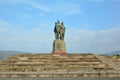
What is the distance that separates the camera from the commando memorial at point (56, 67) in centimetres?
2209

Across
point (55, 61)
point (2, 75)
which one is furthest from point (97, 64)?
point (2, 75)

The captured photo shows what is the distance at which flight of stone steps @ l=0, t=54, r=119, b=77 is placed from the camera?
77.4 feet

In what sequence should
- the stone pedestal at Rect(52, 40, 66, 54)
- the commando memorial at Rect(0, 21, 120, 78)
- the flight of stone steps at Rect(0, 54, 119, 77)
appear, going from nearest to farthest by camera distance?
the commando memorial at Rect(0, 21, 120, 78) < the flight of stone steps at Rect(0, 54, 119, 77) < the stone pedestal at Rect(52, 40, 66, 54)

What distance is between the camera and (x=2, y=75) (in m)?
22.3

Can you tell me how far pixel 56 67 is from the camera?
24422mm

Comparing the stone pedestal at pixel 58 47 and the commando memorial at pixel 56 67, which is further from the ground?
the stone pedestal at pixel 58 47

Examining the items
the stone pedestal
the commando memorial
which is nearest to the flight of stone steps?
the commando memorial

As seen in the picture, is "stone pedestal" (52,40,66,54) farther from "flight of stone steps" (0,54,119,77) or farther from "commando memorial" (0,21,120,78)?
"flight of stone steps" (0,54,119,77)

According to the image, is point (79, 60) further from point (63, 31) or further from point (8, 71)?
point (63, 31)

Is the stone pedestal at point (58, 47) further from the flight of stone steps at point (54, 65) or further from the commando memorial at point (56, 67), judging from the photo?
the flight of stone steps at point (54, 65)

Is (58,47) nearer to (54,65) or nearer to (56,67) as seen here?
(54,65)

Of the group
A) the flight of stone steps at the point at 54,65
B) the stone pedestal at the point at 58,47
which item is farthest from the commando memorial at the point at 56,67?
the stone pedestal at the point at 58,47

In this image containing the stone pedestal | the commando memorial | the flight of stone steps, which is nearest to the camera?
the commando memorial

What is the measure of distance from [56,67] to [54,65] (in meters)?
0.72
